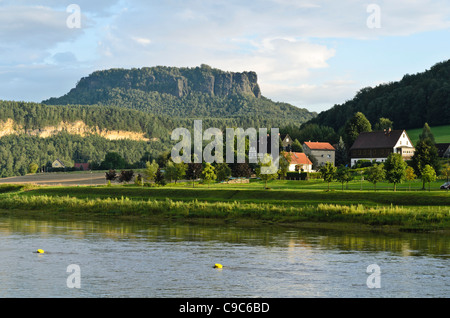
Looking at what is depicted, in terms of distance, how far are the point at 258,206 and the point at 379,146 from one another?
98036 mm

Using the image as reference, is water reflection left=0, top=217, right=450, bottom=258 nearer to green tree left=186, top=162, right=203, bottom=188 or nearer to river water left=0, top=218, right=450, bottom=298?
river water left=0, top=218, right=450, bottom=298

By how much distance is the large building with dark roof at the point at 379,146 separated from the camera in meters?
153

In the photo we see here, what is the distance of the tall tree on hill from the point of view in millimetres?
173087

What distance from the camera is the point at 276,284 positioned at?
101ft

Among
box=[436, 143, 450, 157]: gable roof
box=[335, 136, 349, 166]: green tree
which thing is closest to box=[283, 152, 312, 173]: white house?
box=[335, 136, 349, 166]: green tree

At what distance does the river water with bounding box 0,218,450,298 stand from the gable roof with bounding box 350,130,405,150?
10659cm

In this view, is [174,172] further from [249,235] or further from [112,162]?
[112,162]

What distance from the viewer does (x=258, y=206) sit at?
65.5 m

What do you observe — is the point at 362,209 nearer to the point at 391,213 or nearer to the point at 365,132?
the point at 391,213

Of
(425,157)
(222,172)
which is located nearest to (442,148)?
(425,157)

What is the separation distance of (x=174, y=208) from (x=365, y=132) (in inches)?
4115

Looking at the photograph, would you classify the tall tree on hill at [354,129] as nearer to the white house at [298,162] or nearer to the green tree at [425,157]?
the white house at [298,162]

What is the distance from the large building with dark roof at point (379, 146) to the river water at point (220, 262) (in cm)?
10509
